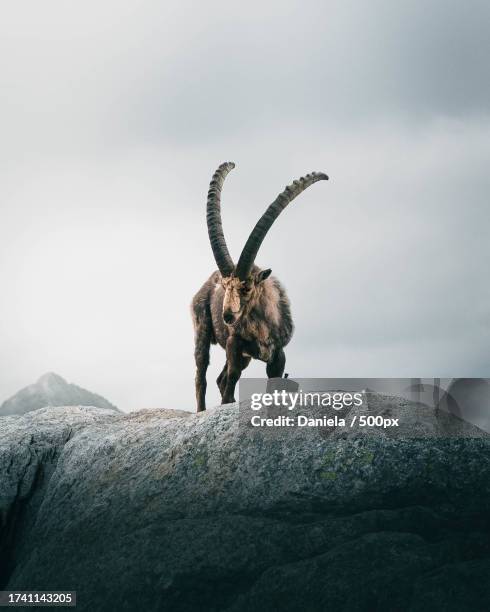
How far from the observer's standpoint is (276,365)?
13312mm

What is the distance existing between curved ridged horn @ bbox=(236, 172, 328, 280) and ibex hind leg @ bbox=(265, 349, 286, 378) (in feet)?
5.07

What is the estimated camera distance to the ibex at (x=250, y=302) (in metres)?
12.9

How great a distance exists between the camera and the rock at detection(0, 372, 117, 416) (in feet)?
208

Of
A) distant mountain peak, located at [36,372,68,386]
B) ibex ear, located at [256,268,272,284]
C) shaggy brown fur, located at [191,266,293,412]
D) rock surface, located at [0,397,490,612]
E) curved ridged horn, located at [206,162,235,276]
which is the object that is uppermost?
distant mountain peak, located at [36,372,68,386]

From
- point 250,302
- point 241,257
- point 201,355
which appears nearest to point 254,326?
point 250,302

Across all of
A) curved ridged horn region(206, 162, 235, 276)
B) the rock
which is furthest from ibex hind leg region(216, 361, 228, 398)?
the rock

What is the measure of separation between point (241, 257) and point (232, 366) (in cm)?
188

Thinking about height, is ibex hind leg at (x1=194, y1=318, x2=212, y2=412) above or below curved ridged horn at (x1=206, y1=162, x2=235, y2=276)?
below

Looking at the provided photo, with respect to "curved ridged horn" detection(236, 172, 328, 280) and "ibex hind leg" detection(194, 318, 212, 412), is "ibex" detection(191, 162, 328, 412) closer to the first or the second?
"curved ridged horn" detection(236, 172, 328, 280)

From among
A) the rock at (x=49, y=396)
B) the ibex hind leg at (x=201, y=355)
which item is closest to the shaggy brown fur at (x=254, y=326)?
the ibex hind leg at (x=201, y=355)

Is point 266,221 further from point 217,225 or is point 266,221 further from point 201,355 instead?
point 201,355

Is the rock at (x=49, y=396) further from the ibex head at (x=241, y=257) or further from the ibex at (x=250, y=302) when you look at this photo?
the ibex head at (x=241, y=257)

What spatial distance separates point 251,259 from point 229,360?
5.88 feet

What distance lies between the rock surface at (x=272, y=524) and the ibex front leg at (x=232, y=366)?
1.46 metres
